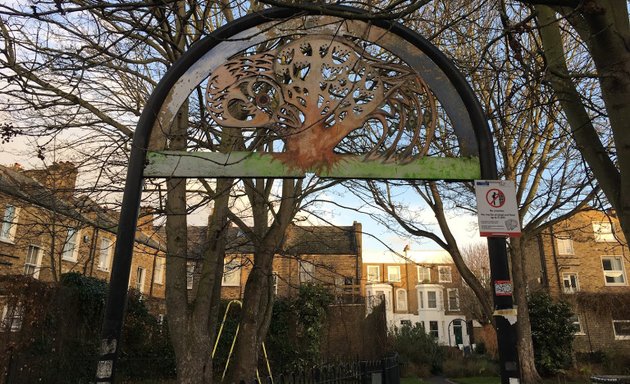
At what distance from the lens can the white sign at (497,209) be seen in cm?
364

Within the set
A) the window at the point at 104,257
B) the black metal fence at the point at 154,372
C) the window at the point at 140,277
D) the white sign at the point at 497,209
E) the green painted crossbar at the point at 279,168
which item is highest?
Answer: the window at the point at 104,257

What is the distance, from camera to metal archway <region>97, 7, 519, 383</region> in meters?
3.91

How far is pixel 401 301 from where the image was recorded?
158 feet

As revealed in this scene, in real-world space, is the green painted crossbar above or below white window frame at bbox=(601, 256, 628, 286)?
below

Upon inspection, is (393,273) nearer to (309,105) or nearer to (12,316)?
(12,316)

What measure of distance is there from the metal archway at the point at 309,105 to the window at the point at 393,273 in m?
45.8

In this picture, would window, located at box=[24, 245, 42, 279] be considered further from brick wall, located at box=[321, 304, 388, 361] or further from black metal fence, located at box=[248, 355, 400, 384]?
black metal fence, located at box=[248, 355, 400, 384]

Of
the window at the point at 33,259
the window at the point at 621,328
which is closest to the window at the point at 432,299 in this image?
the window at the point at 621,328

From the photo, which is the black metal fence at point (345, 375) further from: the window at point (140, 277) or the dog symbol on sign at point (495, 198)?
the window at point (140, 277)

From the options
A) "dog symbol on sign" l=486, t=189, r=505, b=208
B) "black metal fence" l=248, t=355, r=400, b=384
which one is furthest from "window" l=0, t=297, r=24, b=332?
"dog symbol on sign" l=486, t=189, r=505, b=208

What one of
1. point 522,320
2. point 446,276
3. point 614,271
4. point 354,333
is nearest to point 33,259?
point 354,333

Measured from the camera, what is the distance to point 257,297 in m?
8.69

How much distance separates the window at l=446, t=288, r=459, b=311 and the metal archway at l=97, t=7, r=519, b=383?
44.8 metres

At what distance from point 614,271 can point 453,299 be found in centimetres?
1866
